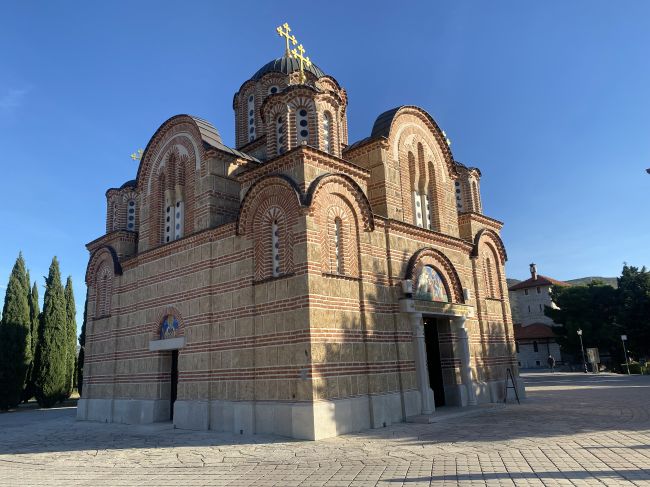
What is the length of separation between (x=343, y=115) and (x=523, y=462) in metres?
14.1

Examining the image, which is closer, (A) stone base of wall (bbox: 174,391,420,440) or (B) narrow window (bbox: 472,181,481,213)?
(A) stone base of wall (bbox: 174,391,420,440)

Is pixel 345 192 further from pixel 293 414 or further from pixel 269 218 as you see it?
pixel 293 414

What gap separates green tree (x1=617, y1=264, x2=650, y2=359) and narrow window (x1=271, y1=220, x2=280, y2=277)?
34265 millimetres

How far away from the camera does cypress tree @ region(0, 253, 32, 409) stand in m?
22.2

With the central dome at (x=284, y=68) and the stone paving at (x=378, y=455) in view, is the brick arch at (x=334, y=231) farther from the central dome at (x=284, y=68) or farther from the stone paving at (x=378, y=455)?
the central dome at (x=284, y=68)

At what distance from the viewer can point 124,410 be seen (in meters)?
15.4

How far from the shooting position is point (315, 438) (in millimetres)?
9852

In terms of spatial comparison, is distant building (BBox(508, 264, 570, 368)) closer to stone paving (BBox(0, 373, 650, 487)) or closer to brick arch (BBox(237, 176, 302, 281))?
stone paving (BBox(0, 373, 650, 487))

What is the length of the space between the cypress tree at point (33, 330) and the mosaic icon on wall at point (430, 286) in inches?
821

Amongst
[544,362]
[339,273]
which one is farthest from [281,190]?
[544,362]

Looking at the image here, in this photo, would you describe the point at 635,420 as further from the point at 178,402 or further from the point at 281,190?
the point at 178,402

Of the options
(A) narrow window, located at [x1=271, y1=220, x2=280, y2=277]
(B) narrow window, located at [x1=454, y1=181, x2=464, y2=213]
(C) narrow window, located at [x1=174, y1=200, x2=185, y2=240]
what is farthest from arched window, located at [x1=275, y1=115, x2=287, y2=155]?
(B) narrow window, located at [x1=454, y1=181, x2=464, y2=213]

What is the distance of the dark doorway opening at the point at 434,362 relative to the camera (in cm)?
1490

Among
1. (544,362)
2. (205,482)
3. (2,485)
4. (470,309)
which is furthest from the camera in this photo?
(544,362)
